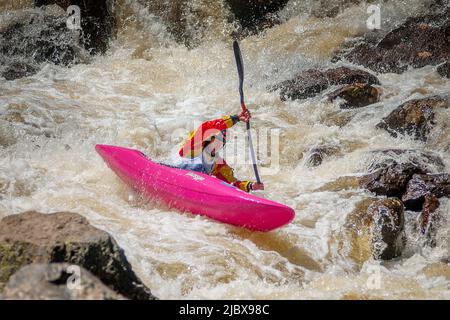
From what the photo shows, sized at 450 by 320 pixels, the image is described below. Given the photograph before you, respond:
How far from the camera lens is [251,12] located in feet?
30.4

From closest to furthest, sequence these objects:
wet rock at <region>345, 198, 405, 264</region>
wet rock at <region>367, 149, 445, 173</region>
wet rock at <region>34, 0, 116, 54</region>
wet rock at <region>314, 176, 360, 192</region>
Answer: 1. wet rock at <region>345, 198, 405, 264</region>
2. wet rock at <region>314, 176, 360, 192</region>
3. wet rock at <region>367, 149, 445, 173</region>
4. wet rock at <region>34, 0, 116, 54</region>

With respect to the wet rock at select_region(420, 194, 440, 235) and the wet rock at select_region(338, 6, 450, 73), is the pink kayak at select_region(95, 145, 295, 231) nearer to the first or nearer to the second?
the wet rock at select_region(420, 194, 440, 235)

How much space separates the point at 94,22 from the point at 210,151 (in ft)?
17.7

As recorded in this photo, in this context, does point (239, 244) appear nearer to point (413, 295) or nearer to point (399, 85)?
point (413, 295)

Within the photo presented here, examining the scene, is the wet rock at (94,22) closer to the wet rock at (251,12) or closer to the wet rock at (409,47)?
the wet rock at (251,12)

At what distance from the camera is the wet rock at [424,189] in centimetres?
409

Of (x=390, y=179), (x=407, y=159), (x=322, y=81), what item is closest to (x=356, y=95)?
(x=322, y=81)

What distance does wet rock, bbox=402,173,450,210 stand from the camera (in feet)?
13.4

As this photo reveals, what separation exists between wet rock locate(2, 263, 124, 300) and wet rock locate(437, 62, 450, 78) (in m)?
6.04

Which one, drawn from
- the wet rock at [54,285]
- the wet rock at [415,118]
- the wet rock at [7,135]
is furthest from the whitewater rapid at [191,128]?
the wet rock at [54,285]

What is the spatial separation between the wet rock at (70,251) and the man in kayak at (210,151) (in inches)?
74.7

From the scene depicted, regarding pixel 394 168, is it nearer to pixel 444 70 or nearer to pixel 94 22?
pixel 444 70

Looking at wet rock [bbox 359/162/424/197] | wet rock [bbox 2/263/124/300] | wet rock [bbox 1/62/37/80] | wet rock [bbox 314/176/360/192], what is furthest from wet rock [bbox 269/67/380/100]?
wet rock [bbox 2/263/124/300]
